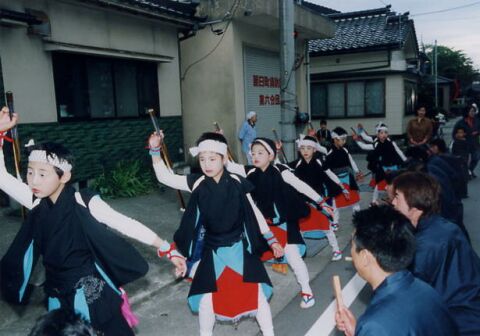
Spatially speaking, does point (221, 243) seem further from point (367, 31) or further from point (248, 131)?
point (367, 31)

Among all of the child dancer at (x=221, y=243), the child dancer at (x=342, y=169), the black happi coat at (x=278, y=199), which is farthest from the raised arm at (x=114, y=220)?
the child dancer at (x=342, y=169)

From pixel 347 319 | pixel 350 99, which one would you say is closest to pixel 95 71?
pixel 347 319

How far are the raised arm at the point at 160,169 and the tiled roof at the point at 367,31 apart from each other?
61.3 feet

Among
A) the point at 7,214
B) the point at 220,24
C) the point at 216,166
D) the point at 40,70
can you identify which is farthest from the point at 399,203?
the point at 220,24

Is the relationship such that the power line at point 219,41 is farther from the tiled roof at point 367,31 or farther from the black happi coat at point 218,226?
the tiled roof at point 367,31

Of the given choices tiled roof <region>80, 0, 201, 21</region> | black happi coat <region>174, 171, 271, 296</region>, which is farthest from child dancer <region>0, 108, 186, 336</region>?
tiled roof <region>80, 0, 201, 21</region>

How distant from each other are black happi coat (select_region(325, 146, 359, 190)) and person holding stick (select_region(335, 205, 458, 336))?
6037mm

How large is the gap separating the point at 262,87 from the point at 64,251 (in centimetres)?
1267

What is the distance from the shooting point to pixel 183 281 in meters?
6.04

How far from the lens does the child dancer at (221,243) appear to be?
3.98 m

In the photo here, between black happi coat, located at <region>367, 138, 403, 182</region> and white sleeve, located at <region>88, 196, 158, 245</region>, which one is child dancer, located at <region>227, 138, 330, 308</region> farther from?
black happi coat, located at <region>367, 138, 403, 182</region>

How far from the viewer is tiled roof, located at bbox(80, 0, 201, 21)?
9.30m

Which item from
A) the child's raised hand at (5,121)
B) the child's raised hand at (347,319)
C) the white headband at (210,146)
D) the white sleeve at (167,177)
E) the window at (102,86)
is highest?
the window at (102,86)

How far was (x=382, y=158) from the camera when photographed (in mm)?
9336
